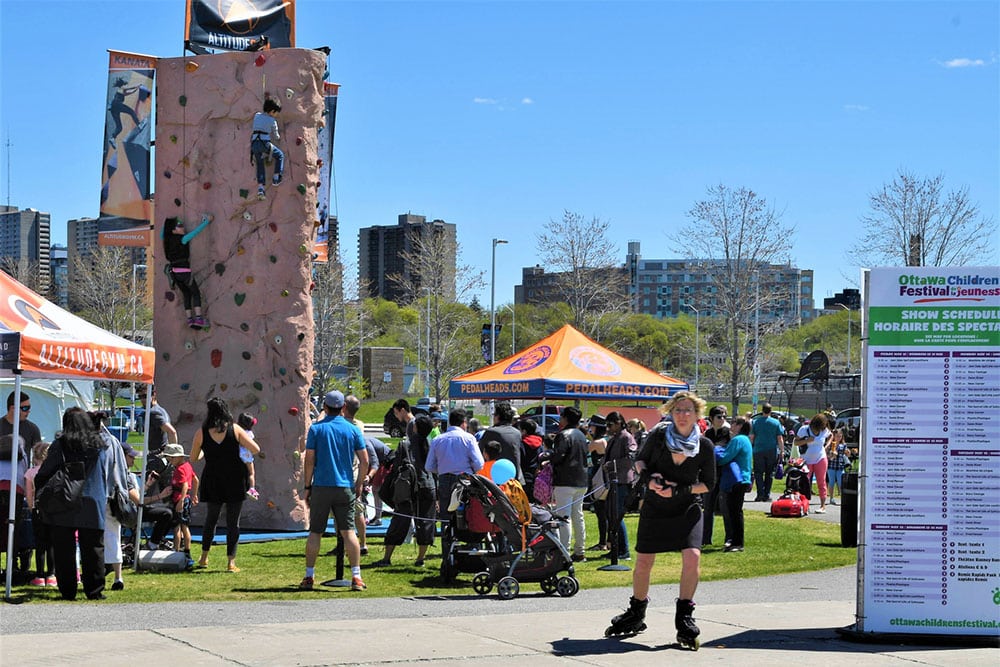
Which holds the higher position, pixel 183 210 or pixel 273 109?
pixel 273 109

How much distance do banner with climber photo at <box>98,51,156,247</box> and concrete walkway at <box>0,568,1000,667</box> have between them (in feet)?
29.7

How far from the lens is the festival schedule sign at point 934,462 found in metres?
8.80

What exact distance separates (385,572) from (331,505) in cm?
193

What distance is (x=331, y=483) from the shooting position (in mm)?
11539

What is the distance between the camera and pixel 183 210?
18.0m

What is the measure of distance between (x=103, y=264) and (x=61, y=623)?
5715cm

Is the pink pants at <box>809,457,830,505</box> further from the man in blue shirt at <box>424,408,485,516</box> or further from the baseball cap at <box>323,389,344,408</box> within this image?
the baseball cap at <box>323,389,344,408</box>

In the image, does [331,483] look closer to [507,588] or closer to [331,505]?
[331,505]

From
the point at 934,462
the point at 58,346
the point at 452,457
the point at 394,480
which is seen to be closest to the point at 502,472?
the point at 452,457

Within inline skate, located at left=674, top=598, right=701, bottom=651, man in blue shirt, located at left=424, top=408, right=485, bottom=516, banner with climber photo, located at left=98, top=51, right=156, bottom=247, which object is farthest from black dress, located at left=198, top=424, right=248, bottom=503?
banner with climber photo, located at left=98, top=51, right=156, bottom=247

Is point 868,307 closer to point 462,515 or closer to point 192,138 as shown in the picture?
point 462,515

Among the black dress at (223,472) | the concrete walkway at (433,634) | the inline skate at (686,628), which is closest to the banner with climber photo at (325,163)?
the black dress at (223,472)

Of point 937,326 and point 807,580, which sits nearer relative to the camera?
point 937,326

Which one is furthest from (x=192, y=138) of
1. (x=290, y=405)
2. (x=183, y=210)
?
(x=290, y=405)
